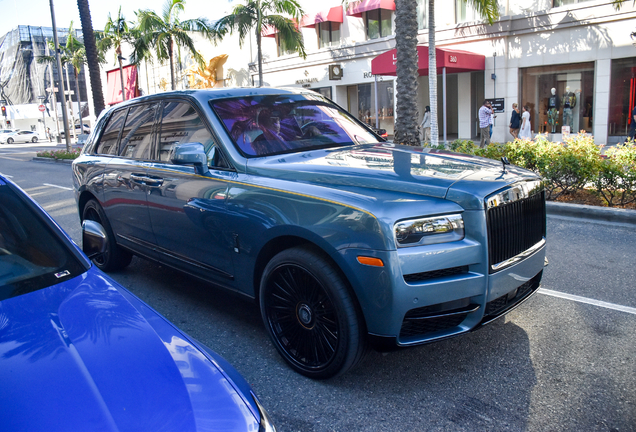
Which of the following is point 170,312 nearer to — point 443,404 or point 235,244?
point 235,244

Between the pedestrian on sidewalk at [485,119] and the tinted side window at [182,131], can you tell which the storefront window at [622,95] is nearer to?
the pedestrian on sidewalk at [485,119]

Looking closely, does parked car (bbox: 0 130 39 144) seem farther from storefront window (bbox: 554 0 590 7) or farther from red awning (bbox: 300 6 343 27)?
storefront window (bbox: 554 0 590 7)

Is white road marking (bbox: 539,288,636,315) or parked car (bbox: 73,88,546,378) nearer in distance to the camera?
parked car (bbox: 73,88,546,378)

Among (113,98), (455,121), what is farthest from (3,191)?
(113,98)

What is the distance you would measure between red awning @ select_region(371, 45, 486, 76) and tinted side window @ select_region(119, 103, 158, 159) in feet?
48.4

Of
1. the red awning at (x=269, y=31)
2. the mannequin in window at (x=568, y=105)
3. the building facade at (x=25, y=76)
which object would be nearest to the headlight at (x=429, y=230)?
the mannequin in window at (x=568, y=105)

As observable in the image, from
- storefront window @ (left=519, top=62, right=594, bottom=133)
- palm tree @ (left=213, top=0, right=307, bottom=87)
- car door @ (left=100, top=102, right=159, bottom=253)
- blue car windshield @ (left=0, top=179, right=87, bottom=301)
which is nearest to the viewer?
blue car windshield @ (left=0, top=179, right=87, bottom=301)

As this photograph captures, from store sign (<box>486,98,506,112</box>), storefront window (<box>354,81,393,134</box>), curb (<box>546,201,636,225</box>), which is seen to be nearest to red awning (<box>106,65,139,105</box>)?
storefront window (<box>354,81,393,134</box>)

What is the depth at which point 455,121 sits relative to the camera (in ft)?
92.4

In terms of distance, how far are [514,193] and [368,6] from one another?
77.5 feet

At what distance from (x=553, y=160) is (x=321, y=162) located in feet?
20.9

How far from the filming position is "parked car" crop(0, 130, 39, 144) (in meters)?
55.7

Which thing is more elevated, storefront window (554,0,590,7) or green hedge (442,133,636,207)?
storefront window (554,0,590,7)

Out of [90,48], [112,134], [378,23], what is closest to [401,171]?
[112,134]
